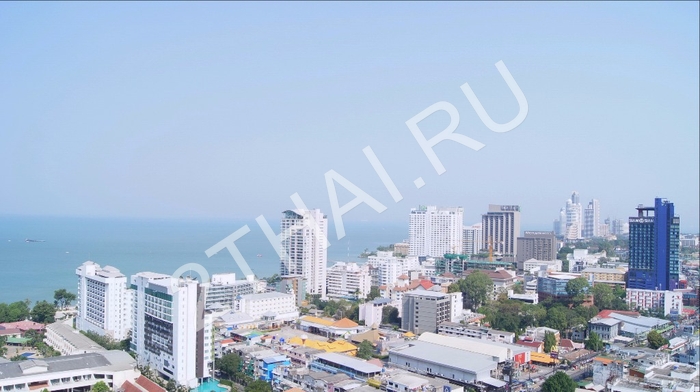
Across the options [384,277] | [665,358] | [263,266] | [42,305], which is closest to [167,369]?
[42,305]

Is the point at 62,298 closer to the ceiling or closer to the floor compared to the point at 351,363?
closer to the floor

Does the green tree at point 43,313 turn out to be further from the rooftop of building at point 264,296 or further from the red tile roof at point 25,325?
the rooftop of building at point 264,296

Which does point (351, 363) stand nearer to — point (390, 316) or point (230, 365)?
point (230, 365)

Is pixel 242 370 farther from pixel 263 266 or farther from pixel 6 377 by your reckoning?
pixel 263 266

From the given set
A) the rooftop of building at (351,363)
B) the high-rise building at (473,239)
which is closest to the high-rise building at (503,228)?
the high-rise building at (473,239)

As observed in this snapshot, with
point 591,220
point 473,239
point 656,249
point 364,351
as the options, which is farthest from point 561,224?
point 364,351

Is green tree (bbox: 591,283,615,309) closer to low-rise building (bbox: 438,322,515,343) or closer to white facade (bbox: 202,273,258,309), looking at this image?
low-rise building (bbox: 438,322,515,343)
